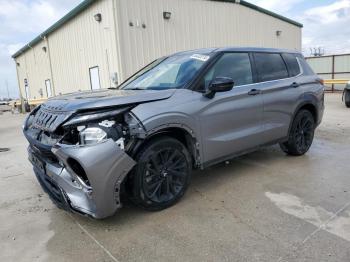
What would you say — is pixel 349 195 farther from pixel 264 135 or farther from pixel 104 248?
pixel 104 248

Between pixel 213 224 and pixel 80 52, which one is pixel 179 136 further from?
pixel 80 52

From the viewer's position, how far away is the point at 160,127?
10.5 ft

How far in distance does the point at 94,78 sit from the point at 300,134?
1000cm

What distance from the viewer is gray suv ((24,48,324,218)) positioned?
2.85 m

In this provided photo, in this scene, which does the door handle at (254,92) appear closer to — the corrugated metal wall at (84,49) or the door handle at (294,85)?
the door handle at (294,85)

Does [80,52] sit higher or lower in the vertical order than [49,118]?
higher

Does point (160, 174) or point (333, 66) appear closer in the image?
point (160, 174)

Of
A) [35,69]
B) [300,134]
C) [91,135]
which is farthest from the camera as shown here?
[35,69]

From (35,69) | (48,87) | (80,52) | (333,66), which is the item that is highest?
(80,52)

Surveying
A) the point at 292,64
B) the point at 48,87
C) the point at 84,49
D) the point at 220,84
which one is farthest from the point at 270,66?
the point at 48,87

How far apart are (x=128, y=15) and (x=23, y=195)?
8.14 metres

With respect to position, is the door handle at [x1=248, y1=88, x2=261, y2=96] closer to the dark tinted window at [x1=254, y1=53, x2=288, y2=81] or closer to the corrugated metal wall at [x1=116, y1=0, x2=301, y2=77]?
the dark tinted window at [x1=254, y1=53, x2=288, y2=81]

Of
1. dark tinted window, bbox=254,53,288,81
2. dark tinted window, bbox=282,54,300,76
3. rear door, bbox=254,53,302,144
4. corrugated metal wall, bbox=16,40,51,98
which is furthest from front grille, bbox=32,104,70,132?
corrugated metal wall, bbox=16,40,51,98

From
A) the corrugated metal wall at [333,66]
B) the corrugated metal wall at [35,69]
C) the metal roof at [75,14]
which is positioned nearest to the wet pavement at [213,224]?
the metal roof at [75,14]
